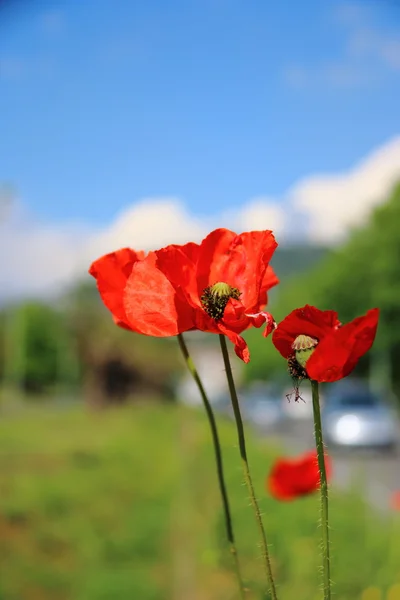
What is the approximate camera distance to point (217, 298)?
92cm

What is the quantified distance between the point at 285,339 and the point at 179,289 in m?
0.14

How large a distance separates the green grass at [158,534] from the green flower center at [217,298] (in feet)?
0.80

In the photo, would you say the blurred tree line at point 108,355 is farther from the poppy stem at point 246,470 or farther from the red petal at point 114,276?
the poppy stem at point 246,470

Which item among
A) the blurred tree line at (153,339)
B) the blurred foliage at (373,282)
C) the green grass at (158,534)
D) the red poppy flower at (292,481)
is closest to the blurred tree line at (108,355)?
the blurred tree line at (153,339)

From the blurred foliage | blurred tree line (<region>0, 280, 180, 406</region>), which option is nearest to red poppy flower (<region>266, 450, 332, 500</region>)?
the blurred foliage

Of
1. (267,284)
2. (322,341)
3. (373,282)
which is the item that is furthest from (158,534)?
(373,282)

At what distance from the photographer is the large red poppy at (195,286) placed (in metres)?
0.90

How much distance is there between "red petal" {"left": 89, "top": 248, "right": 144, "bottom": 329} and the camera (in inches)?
39.3

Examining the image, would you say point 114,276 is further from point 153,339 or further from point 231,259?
point 153,339

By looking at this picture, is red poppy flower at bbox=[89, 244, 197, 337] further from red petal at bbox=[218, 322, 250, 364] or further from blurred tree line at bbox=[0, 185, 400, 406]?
blurred tree line at bbox=[0, 185, 400, 406]

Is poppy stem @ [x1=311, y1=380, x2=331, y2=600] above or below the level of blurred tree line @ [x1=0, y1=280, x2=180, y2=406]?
below

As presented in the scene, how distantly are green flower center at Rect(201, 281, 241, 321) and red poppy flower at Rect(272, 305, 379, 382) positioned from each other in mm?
86

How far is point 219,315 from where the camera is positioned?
917 millimetres

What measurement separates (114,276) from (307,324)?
0.91ft
